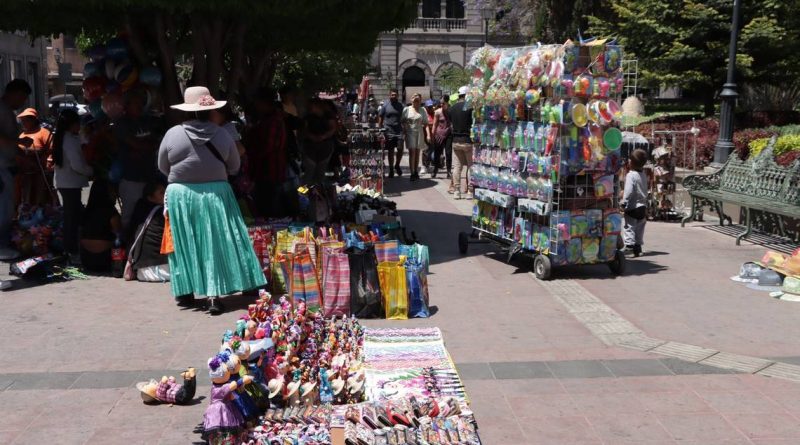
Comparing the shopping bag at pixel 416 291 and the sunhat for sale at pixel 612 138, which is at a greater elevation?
the sunhat for sale at pixel 612 138

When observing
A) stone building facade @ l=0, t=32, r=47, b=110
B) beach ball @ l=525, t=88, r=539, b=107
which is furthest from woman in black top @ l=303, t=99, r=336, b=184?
stone building facade @ l=0, t=32, r=47, b=110

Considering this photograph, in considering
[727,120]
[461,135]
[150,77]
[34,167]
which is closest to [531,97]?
[150,77]

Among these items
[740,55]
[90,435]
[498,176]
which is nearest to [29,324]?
[90,435]

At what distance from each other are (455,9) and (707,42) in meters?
31.2

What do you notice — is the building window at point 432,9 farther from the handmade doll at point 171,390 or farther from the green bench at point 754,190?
the handmade doll at point 171,390

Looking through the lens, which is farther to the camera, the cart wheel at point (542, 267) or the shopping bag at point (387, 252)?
the cart wheel at point (542, 267)

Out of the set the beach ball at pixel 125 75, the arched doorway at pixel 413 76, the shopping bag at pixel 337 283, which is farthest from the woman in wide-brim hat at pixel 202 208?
the arched doorway at pixel 413 76

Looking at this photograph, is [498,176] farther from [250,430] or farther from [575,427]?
[250,430]

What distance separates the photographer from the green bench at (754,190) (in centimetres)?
1050

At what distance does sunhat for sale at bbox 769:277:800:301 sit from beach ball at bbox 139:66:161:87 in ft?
22.7

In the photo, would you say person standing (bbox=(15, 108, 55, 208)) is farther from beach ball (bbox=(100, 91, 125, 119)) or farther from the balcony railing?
the balcony railing

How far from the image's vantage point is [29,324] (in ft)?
23.8

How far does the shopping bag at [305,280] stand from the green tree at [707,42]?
19.3 m

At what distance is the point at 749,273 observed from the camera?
878 cm
